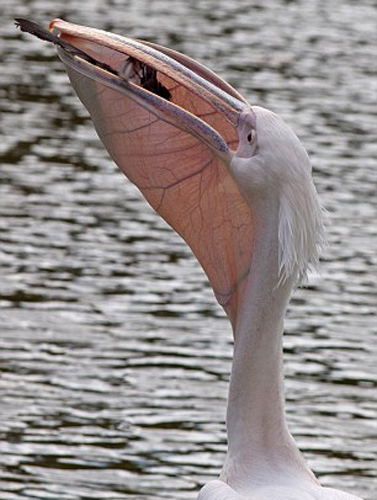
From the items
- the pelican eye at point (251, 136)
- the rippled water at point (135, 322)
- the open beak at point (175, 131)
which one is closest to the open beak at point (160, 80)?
the open beak at point (175, 131)

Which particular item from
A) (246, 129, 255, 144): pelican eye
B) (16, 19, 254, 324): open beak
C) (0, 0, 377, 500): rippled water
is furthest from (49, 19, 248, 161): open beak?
(0, 0, 377, 500): rippled water

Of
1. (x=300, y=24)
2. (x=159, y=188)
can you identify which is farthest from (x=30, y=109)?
(x=159, y=188)

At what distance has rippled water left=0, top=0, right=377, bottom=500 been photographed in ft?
22.3

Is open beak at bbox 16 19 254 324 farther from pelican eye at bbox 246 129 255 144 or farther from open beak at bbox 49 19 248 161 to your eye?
pelican eye at bbox 246 129 255 144

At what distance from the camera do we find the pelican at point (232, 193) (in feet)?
13.3

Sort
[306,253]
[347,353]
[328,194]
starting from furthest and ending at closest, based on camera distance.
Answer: [328,194], [347,353], [306,253]

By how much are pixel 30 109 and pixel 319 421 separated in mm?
6364

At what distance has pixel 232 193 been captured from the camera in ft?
14.6

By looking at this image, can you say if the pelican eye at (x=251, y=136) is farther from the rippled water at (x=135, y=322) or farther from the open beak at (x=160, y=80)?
the rippled water at (x=135, y=322)

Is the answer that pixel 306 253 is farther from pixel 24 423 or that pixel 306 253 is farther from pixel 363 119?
pixel 363 119

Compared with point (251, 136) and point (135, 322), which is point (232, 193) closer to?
point (251, 136)

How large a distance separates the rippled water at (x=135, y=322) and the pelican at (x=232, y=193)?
6.98 ft

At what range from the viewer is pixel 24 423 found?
707cm

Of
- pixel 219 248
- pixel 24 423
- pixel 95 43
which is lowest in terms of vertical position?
pixel 24 423
